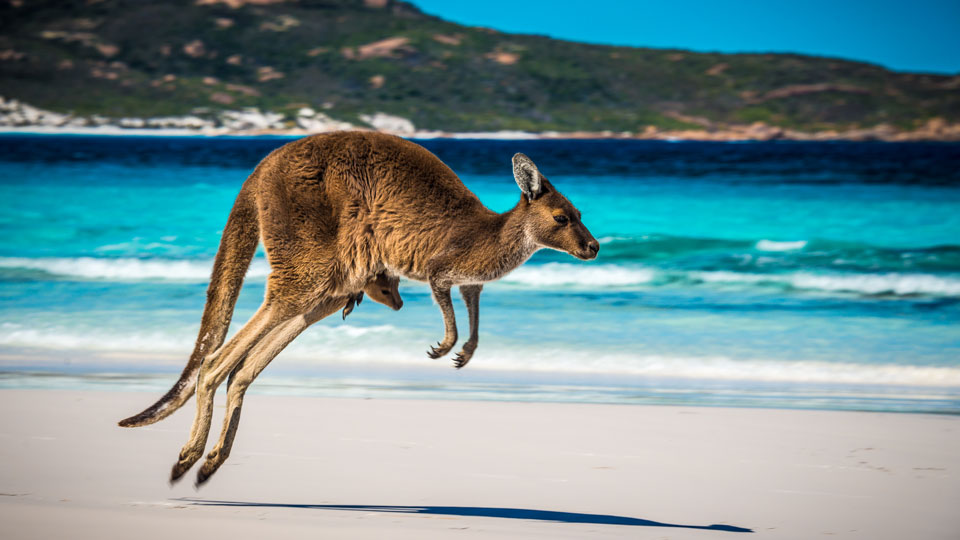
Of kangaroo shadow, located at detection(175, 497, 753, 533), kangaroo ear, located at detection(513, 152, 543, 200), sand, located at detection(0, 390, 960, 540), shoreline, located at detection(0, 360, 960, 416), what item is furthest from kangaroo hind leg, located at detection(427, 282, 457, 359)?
shoreline, located at detection(0, 360, 960, 416)

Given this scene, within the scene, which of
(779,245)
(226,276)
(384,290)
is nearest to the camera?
(226,276)

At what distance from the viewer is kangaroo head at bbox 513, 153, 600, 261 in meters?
5.26

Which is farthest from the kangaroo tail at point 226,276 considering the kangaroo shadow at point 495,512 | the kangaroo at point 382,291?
the kangaroo shadow at point 495,512

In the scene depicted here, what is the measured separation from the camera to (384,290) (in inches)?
218

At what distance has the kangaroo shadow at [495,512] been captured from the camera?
5637 millimetres

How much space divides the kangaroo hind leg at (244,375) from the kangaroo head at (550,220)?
1135 millimetres

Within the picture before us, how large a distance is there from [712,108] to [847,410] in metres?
84.5

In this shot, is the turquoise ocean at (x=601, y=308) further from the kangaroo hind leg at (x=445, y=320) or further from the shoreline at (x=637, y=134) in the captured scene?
the shoreline at (x=637, y=134)

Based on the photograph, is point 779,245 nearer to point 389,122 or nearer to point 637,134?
point 389,122

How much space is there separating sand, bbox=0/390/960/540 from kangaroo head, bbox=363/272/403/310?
1.14m

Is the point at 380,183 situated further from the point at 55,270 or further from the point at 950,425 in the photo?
the point at 55,270

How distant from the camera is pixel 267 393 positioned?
9227 millimetres

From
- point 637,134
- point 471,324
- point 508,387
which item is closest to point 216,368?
point 471,324

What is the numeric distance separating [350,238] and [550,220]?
0.99 m
